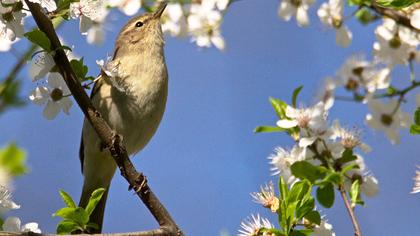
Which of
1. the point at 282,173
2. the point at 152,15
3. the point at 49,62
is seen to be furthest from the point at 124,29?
the point at 282,173

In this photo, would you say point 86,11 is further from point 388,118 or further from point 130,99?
point 130,99

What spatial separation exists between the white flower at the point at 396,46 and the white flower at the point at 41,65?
1.05 meters

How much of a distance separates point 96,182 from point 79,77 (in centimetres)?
169

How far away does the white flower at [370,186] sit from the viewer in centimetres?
178

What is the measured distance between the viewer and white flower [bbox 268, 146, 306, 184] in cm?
175

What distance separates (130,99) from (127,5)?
33.5 inches

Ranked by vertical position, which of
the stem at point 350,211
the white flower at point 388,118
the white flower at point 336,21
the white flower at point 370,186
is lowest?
the stem at point 350,211

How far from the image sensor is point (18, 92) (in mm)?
2111

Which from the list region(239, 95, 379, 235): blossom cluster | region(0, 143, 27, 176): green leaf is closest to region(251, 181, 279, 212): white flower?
region(239, 95, 379, 235): blossom cluster

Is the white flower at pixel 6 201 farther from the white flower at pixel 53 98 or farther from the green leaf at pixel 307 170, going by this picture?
the green leaf at pixel 307 170

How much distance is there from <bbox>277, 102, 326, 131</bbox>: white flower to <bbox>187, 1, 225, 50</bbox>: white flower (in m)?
0.50

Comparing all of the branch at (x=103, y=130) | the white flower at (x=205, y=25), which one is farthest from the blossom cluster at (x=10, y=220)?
the white flower at (x=205, y=25)

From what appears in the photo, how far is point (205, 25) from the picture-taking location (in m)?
2.20

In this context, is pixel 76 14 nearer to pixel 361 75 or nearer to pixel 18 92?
pixel 18 92
